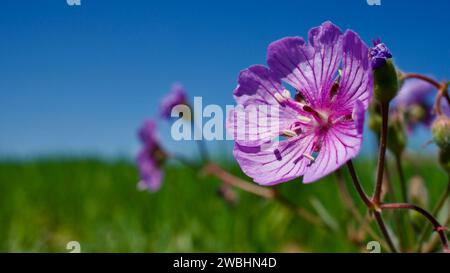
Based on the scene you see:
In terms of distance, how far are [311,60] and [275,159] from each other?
230 millimetres

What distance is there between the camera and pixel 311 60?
1100mm

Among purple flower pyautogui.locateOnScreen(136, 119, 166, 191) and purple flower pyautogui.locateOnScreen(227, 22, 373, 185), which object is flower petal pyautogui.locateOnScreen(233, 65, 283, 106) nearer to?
purple flower pyautogui.locateOnScreen(227, 22, 373, 185)

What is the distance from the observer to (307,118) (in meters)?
1.16

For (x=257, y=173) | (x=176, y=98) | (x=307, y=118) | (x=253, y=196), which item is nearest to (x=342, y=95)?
(x=307, y=118)

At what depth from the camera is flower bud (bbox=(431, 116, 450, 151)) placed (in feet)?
4.18

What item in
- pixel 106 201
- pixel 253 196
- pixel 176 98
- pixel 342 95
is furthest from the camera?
pixel 106 201

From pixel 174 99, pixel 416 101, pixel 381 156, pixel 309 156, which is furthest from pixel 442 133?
pixel 174 99

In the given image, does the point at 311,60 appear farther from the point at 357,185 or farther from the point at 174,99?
the point at 174,99

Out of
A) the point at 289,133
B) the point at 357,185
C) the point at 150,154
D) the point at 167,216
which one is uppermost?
the point at 150,154

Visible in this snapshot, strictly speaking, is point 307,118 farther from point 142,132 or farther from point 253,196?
point 253,196

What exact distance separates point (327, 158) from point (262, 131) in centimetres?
22

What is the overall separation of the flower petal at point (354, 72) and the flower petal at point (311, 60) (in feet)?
0.10

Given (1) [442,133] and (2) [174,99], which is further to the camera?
(2) [174,99]

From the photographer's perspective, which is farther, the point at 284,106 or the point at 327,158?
the point at 284,106
